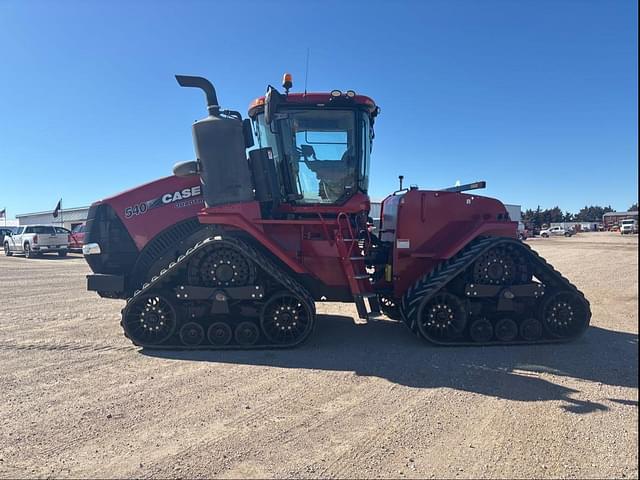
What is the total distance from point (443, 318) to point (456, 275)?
61cm

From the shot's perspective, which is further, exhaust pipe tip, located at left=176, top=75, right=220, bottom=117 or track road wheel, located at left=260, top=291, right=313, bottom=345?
exhaust pipe tip, located at left=176, top=75, right=220, bottom=117

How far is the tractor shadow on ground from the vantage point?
4.43m

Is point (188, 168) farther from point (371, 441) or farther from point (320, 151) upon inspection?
point (371, 441)

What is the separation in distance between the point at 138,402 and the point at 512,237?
5.28 metres

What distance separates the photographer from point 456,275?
18.9ft

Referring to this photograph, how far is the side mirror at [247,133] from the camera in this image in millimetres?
6060

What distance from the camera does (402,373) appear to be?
4.82 meters

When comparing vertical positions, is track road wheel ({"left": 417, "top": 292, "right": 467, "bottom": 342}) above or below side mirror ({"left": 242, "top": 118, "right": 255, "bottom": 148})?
below

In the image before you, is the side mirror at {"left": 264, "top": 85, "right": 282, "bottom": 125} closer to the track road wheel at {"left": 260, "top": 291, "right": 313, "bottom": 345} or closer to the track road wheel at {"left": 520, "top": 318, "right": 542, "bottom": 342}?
the track road wheel at {"left": 260, "top": 291, "right": 313, "bottom": 345}

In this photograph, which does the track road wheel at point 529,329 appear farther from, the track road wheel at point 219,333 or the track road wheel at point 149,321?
the track road wheel at point 149,321

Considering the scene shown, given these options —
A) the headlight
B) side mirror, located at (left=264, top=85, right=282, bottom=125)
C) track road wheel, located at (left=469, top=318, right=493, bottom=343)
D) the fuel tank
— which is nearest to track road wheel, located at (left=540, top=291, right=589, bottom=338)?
track road wheel, located at (left=469, top=318, right=493, bottom=343)

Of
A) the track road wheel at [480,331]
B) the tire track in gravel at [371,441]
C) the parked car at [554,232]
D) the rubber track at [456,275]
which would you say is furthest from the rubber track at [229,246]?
the parked car at [554,232]

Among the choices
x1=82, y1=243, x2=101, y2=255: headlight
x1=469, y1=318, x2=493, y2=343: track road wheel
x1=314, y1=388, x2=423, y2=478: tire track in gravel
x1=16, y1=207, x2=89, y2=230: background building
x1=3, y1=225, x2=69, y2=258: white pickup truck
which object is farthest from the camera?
x1=16, y1=207, x2=89, y2=230: background building

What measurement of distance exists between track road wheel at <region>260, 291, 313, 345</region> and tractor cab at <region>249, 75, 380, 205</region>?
1.45 m
